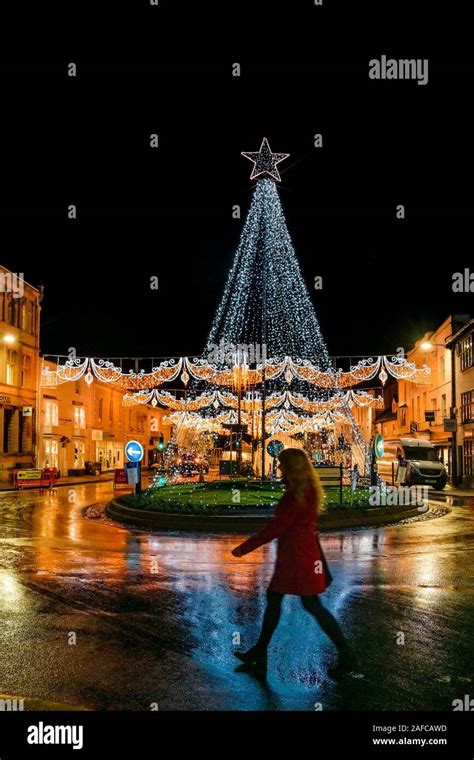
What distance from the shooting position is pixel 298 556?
5844 millimetres

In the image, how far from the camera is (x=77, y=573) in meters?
11.2

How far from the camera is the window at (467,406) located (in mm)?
36875

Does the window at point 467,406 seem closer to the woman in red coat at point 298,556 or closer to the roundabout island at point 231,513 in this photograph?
the roundabout island at point 231,513

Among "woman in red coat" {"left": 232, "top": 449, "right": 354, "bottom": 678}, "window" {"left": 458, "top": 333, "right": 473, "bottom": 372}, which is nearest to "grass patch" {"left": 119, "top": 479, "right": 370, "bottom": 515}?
"window" {"left": 458, "top": 333, "right": 473, "bottom": 372}

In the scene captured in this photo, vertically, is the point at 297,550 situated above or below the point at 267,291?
below

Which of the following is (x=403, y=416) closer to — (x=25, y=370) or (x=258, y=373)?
(x=258, y=373)

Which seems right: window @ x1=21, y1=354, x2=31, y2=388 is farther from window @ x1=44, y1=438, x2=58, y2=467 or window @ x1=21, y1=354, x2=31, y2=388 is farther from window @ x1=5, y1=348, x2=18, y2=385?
window @ x1=44, y1=438, x2=58, y2=467

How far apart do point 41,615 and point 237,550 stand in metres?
3.38

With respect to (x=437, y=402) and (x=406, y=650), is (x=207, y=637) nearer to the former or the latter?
(x=406, y=650)

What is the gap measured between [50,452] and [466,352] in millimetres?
27493

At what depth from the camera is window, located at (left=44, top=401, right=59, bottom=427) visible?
149ft

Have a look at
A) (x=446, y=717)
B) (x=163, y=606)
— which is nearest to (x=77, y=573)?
(x=163, y=606)

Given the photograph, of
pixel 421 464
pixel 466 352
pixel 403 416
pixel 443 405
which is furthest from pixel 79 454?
pixel 466 352

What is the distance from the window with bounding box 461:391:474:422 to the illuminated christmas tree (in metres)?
13.3
